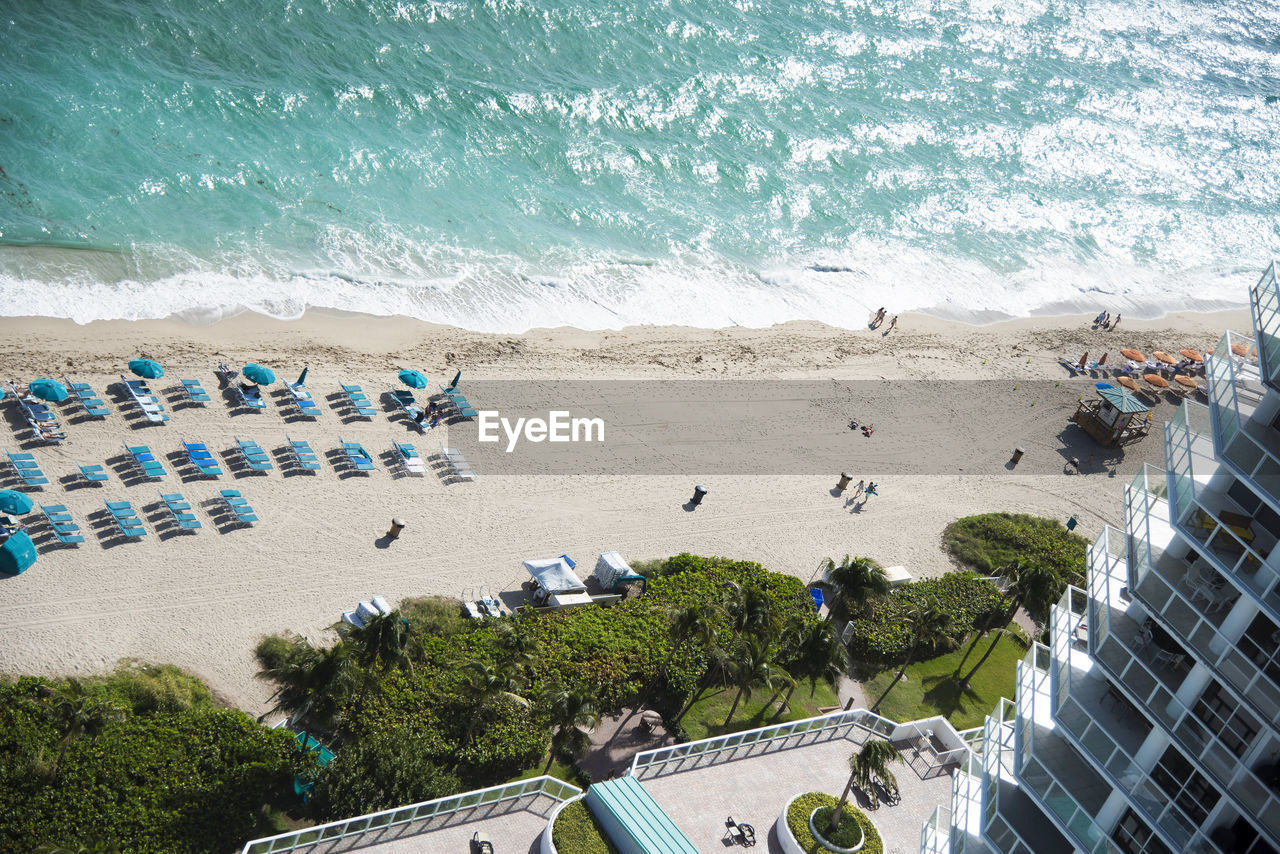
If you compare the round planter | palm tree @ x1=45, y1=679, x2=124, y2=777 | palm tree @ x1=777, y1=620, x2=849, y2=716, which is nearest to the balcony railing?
the round planter

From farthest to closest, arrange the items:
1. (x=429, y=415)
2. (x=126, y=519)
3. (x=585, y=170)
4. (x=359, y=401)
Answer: (x=585, y=170)
(x=429, y=415)
(x=359, y=401)
(x=126, y=519)

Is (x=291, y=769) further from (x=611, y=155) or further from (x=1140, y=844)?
(x=611, y=155)

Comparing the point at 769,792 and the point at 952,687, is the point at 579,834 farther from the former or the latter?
the point at 952,687

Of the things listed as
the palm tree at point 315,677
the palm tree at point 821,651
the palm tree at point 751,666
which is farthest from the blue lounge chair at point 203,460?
the palm tree at point 821,651

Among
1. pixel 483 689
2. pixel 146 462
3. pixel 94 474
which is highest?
pixel 483 689

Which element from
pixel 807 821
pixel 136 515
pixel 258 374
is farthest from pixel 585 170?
pixel 807 821

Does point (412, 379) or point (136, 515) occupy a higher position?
point (412, 379)

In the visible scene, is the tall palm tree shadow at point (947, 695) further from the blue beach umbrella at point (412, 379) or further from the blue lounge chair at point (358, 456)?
the blue beach umbrella at point (412, 379)
